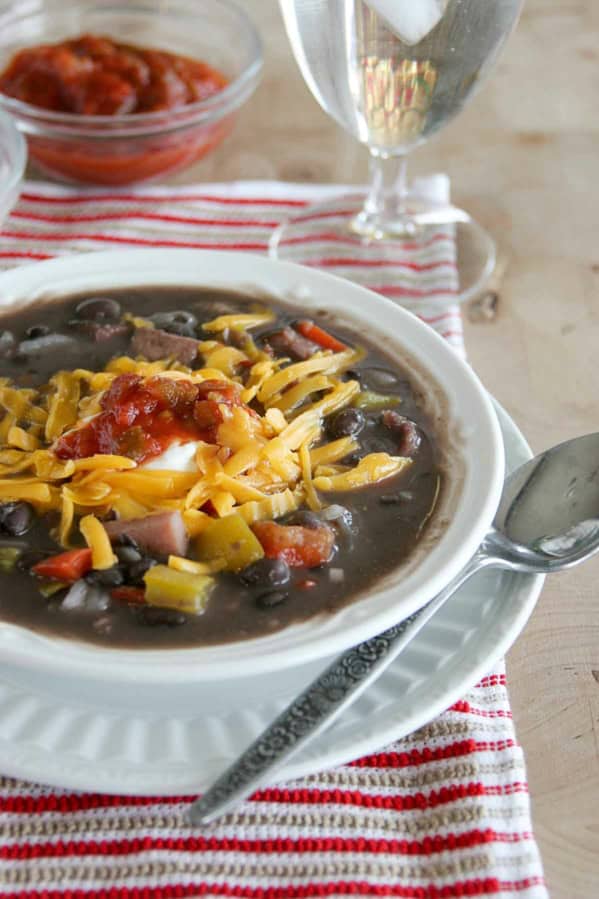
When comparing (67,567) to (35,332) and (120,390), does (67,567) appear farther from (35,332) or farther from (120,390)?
(35,332)

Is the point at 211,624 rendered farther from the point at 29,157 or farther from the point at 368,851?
the point at 29,157

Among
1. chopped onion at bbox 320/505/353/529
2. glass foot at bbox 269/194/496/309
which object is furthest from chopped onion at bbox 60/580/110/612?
glass foot at bbox 269/194/496/309

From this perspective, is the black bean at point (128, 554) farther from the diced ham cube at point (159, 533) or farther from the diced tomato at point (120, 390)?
the diced tomato at point (120, 390)

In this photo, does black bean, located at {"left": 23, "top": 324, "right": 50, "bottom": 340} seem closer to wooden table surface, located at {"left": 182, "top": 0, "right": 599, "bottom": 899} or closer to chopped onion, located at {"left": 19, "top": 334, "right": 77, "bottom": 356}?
chopped onion, located at {"left": 19, "top": 334, "right": 77, "bottom": 356}

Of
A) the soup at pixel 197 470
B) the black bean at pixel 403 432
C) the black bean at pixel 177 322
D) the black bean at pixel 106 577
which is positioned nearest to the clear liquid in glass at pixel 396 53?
the soup at pixel 197 470

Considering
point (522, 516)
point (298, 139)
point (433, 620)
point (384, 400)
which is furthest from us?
point (298, 139)

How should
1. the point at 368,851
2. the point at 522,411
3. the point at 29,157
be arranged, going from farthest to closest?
1. the point at 29,157
2. the point at 522,411
3. the point at 368,851

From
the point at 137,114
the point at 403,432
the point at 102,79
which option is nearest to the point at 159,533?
the point at 403,432

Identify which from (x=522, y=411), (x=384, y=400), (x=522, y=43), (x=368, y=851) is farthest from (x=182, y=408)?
(x=522, y=43)
